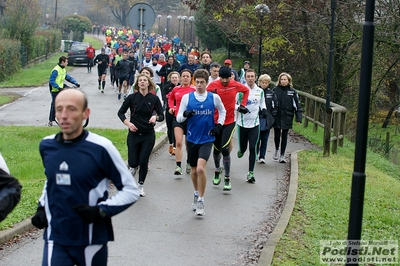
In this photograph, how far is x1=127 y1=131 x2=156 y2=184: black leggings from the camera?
10484 mm

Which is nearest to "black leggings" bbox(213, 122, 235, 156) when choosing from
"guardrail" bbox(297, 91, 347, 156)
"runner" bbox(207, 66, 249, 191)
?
"runner" bbox(207, 66, 249, 191)

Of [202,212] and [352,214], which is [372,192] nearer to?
[202,212]

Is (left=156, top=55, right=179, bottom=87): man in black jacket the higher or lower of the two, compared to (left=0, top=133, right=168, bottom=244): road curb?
higher

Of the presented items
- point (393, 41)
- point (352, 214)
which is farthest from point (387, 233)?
point (393, 41)

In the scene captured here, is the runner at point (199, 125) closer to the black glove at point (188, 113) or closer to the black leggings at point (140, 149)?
the black glove at point (188, 113)

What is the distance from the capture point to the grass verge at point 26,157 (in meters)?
9.25

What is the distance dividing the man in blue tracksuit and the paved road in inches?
118

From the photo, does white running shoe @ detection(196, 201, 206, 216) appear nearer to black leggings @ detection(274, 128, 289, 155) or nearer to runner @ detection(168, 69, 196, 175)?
runner @ detection(168, 69, 196, 175)

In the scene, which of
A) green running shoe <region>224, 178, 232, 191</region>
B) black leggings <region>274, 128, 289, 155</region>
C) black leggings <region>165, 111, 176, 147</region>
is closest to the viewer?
green running shoe <region>224, 178, 232, 191</region>

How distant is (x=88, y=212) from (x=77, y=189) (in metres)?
0.20

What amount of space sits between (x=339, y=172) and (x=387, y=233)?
14.2ft

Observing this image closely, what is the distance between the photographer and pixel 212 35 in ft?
146

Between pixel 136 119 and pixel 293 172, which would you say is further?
pixel 293 172

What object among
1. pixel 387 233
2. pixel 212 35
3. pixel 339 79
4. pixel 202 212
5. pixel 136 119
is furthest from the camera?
pixel 212 35
